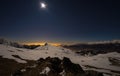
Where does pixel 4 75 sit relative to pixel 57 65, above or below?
below

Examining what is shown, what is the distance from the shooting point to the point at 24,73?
61469 millimetres

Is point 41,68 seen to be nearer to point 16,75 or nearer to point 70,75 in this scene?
point 16,75

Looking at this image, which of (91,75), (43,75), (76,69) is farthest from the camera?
(76,69)

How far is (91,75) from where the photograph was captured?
49031mm

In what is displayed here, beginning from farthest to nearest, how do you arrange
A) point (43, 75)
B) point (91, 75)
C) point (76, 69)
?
point (76, 69), point (43, 75), point (91, 75)

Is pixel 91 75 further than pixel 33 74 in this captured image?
No

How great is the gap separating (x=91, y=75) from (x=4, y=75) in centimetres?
4397

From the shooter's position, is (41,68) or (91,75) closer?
(91,75)

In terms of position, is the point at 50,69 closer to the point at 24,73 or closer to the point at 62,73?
the point at 62,73

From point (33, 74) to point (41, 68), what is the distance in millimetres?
5624

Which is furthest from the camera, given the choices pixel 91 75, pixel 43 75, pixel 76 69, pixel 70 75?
pixel 76 69

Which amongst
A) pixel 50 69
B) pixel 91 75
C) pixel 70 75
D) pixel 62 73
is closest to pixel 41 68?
pixel 50 69

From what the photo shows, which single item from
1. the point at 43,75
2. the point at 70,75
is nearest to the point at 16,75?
the point at 43,75

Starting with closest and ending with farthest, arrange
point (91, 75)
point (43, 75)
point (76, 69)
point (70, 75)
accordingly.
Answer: point (91, 75), point (70, 75), point (43, 75), point (76, 69)
